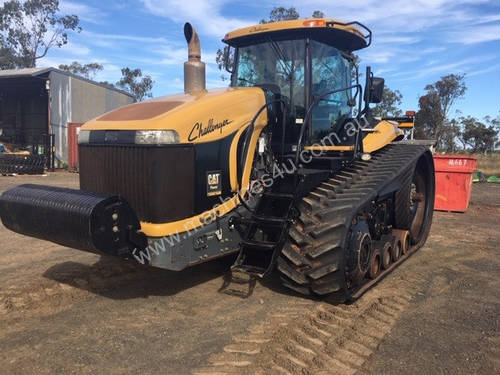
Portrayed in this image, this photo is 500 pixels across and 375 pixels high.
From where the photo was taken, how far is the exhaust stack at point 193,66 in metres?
4.78

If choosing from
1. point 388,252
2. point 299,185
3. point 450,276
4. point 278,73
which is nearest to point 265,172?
point 299,185

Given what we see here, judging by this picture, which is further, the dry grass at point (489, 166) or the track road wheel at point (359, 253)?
the dry grass at point (489, 166)

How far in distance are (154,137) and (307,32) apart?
2.22 m

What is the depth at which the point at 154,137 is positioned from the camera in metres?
3.76

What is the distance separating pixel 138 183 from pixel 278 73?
7.03 feet

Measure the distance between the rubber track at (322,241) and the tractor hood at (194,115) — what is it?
1032 mm

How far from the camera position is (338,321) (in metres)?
3.92

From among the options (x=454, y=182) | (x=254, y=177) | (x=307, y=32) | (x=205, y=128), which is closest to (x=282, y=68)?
(x=307, y=32)

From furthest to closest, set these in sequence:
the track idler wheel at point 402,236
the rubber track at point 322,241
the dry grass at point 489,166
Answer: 1. the dry grass at point 489,166
2. the track idler wheel at point 402,236
3. the rubber track at point 322,241

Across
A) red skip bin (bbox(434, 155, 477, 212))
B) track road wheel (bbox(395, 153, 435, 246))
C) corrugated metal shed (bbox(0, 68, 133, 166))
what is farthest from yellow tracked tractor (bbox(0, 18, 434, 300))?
corrugated metal shed (bbox(0, 68, 133, 166))

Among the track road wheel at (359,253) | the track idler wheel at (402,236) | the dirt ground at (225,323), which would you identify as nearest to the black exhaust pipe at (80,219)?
the dirt ground at (225,323)

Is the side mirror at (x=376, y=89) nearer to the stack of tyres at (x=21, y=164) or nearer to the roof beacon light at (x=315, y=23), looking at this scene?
the roof beacon light at (x=315, y=23)

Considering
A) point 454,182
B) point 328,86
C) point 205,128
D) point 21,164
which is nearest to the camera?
point 205,128

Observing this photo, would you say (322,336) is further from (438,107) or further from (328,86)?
(438,107)
